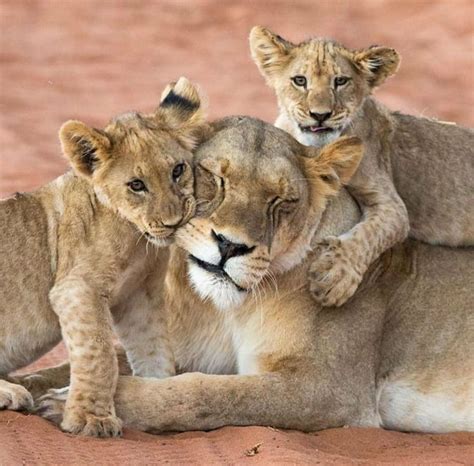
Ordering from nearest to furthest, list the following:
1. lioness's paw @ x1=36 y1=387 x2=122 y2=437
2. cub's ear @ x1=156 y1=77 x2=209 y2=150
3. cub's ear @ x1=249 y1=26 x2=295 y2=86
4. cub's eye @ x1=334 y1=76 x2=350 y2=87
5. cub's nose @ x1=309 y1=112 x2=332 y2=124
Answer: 1. lioness's paw @ x1=36 y1=387 x2=122 y2=437
2. cub's ear @ x1=156 y1=77 x2=209 y2=150
3. cub's nose @ x1=309 y1=112 x2=332 y2=124
4. cub's eye @ x1=334 y1=76 x2=350 y2=87
5. cub's ear @ x1=249 y1=26 x2=295 y2=86

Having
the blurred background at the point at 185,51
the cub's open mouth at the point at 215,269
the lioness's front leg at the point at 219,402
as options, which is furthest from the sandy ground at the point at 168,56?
the cub's open mouth at the point at 215,269

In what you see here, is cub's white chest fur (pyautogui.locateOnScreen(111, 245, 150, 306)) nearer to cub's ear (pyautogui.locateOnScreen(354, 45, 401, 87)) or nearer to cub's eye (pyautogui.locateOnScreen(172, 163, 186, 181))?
cub's eye (pyautogui.locateOnScreen(172, 163, 186, 181))

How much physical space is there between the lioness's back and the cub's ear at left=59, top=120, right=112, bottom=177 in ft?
1.23

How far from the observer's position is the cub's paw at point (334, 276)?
6.61 meters

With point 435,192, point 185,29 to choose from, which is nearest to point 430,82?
point 185,29

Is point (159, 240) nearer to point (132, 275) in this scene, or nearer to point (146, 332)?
point (132, 275)

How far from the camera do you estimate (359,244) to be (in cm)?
676

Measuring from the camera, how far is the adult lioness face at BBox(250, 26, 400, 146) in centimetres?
700

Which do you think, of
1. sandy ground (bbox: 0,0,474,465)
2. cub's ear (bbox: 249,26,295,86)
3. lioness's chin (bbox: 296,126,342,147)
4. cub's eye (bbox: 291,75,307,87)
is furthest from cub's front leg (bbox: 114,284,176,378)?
sandy ground (bbox: 0,0,474,465)

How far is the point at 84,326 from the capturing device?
19.5ft

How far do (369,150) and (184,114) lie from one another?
4.02 ft

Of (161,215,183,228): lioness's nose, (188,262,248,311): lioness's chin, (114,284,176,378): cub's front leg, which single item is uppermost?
(161,215,183,228): lioness's nose

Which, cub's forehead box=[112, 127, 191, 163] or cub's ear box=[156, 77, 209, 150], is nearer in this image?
cub's forehead box=[112, 127, 191, 163]

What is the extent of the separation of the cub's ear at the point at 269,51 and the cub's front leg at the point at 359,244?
31.8 inches
